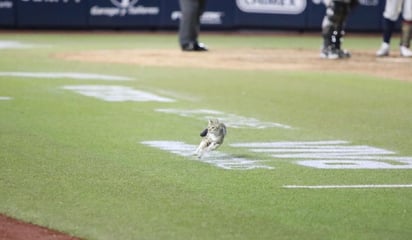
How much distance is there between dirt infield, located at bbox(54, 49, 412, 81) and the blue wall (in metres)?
5.94

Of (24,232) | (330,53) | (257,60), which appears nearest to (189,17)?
(257,60)

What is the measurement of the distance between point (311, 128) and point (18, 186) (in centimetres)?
441

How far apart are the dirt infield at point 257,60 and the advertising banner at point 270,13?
6144mm

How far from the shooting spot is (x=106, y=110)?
1320cm

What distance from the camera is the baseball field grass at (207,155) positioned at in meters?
7.09

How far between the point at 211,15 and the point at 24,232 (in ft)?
76.6

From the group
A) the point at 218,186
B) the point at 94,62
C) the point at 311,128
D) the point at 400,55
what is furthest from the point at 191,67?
the point at 218,186

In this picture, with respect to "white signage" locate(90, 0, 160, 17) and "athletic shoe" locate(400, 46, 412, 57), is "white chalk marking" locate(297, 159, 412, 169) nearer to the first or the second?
"athletic shoe" locate(400, 46, 412, 57)

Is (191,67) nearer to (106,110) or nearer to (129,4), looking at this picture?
(106,110)

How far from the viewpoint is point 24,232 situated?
674cm

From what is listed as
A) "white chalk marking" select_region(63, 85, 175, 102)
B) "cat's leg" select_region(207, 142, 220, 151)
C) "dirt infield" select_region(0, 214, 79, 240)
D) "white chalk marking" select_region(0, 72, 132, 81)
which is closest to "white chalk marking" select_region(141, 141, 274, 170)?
"cat's leg" select_region(207, 142, 220, 151)

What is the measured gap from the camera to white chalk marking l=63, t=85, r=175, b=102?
47.6 ft

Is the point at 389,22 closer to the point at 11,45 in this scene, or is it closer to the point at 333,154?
the point at 11,45

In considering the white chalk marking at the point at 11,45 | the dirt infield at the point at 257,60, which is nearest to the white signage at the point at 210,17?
the white chalk marking at the point at 11,45
